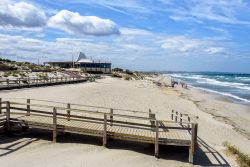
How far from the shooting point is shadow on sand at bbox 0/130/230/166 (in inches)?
511

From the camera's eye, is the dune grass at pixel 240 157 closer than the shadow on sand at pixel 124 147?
No

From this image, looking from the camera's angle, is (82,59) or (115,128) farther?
(82,59)

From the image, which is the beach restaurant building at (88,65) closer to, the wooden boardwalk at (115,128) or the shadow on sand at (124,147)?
the wooden boardwalk at (115,128)

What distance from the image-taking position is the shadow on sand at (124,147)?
13.0 m

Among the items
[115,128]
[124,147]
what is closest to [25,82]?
[115,128]

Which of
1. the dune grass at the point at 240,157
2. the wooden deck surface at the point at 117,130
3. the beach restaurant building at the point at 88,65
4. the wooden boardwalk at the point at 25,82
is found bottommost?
the dune grass at the point at 240,157

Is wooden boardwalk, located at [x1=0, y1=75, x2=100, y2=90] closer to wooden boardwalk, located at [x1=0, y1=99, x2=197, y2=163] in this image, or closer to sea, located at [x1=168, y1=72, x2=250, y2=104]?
wooden boardwalk, located at [x1=0, y1=99, x2=197, y2=163]

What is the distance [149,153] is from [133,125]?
6.71 feet

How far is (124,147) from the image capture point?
1377 centimetres

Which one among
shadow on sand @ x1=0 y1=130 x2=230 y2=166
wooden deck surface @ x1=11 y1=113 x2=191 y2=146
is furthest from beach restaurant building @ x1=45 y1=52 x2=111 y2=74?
shadow on sand @ x1=0 y1=130 x2=230 y2=166

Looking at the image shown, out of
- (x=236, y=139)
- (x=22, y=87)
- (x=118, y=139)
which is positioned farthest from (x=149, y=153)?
(x=22, y=87)

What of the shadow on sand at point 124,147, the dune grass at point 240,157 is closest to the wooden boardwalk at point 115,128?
the shadow on sand at point 124,147

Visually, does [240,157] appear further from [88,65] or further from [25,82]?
[88,65]

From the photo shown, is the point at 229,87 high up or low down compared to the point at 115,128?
down
